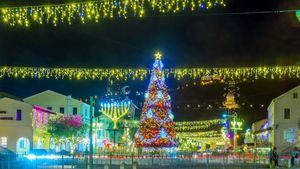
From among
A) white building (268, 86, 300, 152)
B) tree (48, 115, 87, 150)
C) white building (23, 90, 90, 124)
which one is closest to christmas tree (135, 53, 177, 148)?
tree (48, 115, 87, 150)

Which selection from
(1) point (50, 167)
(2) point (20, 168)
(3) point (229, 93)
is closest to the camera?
(2) point (20, 168)

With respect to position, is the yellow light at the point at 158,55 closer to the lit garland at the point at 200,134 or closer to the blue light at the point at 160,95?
the blue light at the point at 160,95

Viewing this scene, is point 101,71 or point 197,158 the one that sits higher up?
point 101,71

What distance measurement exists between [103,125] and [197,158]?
2266 inches

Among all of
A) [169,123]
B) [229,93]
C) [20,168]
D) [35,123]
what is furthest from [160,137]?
[229,93]

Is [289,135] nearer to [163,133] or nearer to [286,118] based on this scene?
[286,118]

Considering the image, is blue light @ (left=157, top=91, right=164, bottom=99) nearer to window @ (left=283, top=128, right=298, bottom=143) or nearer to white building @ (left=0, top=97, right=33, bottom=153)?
white building @ (left=0, top=97, right=33, bottom=153)

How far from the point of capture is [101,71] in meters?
46.3

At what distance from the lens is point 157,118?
185ft

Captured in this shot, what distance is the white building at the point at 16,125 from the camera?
65312 millimetres

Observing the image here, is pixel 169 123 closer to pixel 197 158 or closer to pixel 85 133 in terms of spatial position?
pixel 197 158

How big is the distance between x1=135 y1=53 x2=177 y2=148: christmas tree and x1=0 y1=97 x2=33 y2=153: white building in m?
16.3

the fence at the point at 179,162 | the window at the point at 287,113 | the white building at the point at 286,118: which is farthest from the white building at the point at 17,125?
the window at the point at 287,113

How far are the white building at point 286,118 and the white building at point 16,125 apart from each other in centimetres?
2974
